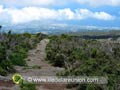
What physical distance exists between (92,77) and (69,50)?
85.6 ft

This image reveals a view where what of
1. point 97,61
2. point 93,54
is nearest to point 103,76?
point 97,61

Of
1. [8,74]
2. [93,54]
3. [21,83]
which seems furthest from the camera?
[93,54]

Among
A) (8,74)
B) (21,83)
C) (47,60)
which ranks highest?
(21,83)

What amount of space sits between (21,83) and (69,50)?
32.3 meters

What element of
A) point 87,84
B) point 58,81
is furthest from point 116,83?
point 58,81

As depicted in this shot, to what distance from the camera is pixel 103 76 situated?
31.3 metres

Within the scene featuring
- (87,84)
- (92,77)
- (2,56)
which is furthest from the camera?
(2,56)

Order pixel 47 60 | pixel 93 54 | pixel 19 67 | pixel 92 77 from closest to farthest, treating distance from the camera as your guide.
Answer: pixel 92 77 < pixel 19 67 < pixel 93 54 < pixel 47 60

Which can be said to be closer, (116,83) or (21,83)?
(21,83)

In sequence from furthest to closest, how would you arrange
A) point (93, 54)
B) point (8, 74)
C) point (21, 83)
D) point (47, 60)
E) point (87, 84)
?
point (47, 60), point (93, 54), point (8, 74), point (87, 84), point (21, 83)

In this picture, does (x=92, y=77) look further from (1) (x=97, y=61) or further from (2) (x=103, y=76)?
(1) (x=97, y=61)

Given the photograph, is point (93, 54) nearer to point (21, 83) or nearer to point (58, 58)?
point (58, 58)

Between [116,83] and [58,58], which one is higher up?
[116,83]

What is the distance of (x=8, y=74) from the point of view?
36.9 metres
